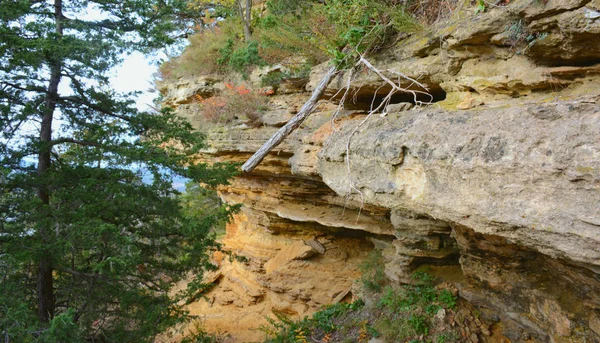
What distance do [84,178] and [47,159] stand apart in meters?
0.84

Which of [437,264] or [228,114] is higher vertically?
[228,114]

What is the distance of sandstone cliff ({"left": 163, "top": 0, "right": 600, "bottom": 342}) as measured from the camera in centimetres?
286

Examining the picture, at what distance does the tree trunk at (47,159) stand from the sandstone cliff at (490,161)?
151 inches

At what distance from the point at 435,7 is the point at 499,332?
5173 millimetres

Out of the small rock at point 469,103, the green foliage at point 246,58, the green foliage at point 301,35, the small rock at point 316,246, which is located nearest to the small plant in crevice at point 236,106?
the green foliage at point 246,58

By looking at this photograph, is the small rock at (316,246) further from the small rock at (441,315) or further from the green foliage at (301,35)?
the green foliage at (301,35)

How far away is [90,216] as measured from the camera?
592cm

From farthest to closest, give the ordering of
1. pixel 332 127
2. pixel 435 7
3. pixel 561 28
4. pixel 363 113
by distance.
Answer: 1. pixel 363 113
2. pixel 332 127
3. pixel 435 7
4. pixel 561 28

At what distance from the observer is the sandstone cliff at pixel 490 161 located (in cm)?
286

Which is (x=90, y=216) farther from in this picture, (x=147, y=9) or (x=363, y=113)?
(x=363, y=113)

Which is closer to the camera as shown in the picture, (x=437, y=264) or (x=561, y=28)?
(x=561, y=28)

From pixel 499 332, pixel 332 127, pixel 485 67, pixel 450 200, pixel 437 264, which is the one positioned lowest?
pixel 499 332

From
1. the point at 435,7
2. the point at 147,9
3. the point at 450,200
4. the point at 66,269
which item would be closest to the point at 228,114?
the point at 147,9

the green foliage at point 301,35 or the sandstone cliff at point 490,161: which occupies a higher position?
the green foliage at point 301,35
